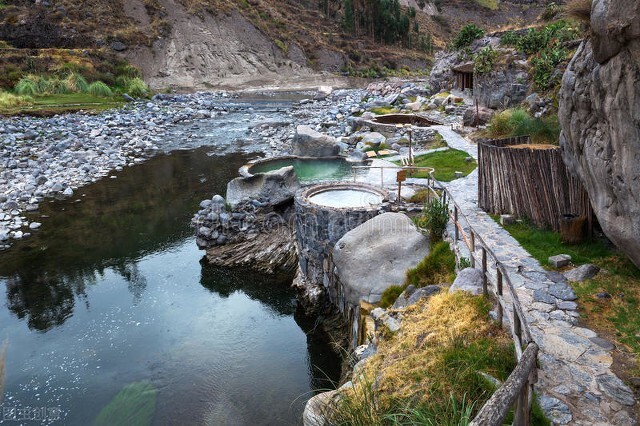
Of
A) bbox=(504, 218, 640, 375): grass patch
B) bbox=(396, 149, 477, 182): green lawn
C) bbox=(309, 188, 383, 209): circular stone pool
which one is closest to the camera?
bbox=(504, 218, 640, 375): grass patch

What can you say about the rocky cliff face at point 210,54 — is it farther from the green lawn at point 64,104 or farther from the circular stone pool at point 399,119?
the circular stone pool at point 399,119

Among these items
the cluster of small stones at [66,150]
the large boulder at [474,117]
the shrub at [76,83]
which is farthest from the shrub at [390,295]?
the shrub at [76,83]

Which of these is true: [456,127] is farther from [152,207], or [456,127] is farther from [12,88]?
[12,88]

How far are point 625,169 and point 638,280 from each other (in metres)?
1.96

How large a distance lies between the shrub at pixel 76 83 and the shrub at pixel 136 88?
3756 millimetres

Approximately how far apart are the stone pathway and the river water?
4.40 meters

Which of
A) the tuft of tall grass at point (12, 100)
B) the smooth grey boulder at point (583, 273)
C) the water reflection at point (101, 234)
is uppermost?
the tuft of tall grass at point (12, 100)

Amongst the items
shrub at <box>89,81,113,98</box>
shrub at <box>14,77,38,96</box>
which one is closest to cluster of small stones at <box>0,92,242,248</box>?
shrub at <box>89,81,113,98</box>

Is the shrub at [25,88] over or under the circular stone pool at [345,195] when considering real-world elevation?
over

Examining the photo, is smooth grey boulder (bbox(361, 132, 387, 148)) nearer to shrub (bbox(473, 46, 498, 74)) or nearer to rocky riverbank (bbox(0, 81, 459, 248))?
rocky riverbank (bbox(0, 81, 459, 248))

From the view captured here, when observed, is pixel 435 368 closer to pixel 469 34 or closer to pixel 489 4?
pixel 469 34

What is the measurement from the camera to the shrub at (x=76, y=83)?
45.7 metres

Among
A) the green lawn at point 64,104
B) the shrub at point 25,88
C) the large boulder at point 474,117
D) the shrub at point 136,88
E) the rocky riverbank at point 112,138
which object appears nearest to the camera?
the rocky riverbank at point 112,138

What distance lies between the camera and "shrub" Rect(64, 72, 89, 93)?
4565 centimetres
